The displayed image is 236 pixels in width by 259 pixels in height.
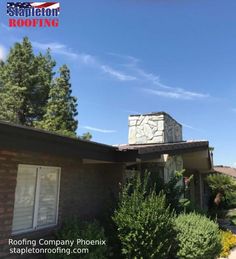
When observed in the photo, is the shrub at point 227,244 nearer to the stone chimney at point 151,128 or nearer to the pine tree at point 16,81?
the stone chimney at point 151,128

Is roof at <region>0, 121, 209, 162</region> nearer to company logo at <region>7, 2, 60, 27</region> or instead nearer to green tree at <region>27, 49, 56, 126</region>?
company logo at <region>7, 2, 60, 27</region>

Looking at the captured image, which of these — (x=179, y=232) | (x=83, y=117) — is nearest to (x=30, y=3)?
(x=179, y=232)

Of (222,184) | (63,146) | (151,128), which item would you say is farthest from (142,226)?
(222,184)

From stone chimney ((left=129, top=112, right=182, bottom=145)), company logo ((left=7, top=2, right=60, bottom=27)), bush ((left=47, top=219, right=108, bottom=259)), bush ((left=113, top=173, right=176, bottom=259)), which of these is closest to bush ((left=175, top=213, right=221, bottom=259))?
bush ((left=113, top=173, right=176, bottom=259))

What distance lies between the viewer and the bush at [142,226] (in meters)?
6.75

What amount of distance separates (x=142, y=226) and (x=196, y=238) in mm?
2235

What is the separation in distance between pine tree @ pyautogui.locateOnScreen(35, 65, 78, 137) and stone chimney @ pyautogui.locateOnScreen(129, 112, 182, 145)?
13.0m

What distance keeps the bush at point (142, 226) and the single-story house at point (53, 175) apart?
103 cm

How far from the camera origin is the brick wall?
18.6ft

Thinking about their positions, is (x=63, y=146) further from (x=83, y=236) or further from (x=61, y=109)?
(x=61, y=109)

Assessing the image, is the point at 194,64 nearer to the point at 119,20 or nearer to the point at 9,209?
the point at 119,20

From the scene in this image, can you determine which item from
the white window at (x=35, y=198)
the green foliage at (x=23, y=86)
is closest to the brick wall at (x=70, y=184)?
the white window at (x=35, y=198)

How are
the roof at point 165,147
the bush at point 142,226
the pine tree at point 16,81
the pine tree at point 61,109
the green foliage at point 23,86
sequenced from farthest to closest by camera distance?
1. the green foliage at point 23,86
2. the pine tree at point 16,81
3. the pine tree at point 61,109
4. the roof at point 165,147
5. the bush at point 142,226

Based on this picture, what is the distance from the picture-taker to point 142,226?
22.1 feet
